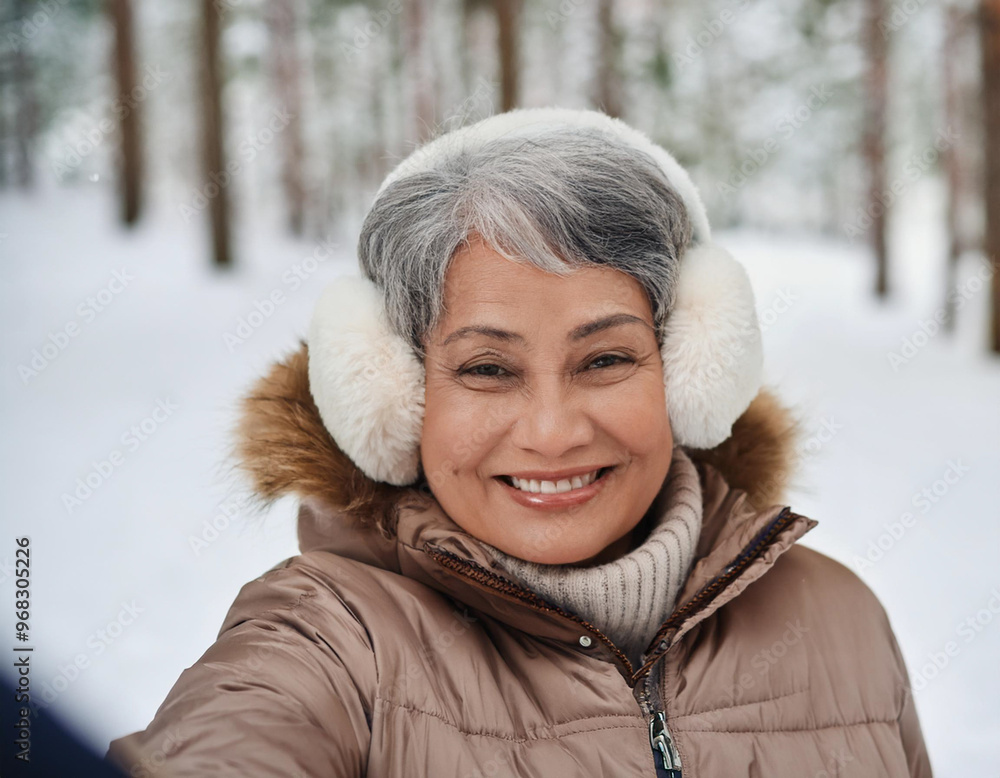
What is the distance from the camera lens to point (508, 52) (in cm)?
642

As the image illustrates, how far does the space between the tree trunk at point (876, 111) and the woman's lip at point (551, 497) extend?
897 centimetres

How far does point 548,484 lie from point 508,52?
5694mm

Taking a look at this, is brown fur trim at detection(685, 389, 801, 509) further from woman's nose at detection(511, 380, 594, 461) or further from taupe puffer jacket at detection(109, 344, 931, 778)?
woman's nose at detection(511, 380, 594, 461)

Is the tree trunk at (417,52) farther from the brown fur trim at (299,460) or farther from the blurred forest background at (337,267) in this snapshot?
the brown fur trim at (299,460)

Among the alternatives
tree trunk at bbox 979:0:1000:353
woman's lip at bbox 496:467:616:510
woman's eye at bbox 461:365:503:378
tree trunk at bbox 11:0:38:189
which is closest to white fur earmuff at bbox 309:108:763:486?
woman's eye at bbox 461:365:503:378

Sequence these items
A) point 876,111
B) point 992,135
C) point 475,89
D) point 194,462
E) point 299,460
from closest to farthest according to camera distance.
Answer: point 299,460 < point 194,462 < point 475,89 < point 992,135 < point 876,111

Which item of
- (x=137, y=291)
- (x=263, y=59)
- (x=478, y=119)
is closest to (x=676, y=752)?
(x=478, y=119)

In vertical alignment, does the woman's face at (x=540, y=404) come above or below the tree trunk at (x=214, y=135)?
below

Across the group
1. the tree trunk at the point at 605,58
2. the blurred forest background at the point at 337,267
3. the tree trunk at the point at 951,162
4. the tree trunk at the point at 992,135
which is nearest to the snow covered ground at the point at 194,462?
the blurred forest background at the point at 337,267

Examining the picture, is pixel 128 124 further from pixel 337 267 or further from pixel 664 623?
pixel 664 623

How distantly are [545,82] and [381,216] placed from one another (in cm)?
1652

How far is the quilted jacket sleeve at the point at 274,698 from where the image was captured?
107 centimetres

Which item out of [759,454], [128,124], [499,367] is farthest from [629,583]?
[128,124]

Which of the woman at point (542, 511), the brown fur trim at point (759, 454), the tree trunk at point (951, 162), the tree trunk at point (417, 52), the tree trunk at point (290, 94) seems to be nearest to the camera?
the woman at point (542, 511)
